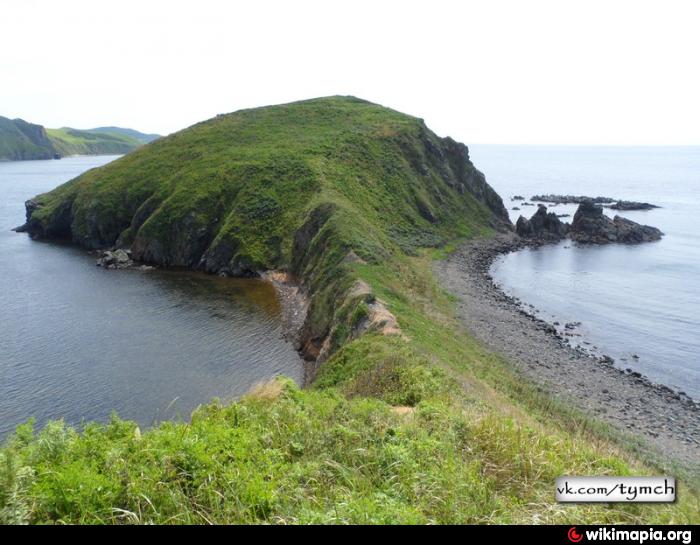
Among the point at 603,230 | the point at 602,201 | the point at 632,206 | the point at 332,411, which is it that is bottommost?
the point at 332,411

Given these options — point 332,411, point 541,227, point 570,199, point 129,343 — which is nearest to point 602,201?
point 570,199

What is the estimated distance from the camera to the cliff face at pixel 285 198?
234 feet

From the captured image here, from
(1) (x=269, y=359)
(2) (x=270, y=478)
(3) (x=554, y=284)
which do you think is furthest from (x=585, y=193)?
(2) (x=270, y=478)

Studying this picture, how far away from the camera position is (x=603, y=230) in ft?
332

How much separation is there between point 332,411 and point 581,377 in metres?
34.3

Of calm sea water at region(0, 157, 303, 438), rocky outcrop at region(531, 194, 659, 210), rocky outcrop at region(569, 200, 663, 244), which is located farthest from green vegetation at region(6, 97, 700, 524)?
rocky outcrop at region(531, 194, 659, 210)

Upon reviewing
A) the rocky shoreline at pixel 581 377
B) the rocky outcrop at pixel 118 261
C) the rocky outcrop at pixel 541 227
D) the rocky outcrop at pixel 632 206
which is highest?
the rocky outcrop at pixel 632 206

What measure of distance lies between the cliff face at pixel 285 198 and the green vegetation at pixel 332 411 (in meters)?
0.46

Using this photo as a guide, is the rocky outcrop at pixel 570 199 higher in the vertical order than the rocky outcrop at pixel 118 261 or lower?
higher

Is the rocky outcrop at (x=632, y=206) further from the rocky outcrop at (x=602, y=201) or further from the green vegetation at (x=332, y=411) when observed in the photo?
the green vegetation at (x=332, y=411)

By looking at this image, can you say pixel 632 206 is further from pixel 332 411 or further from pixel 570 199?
pixel 332 411

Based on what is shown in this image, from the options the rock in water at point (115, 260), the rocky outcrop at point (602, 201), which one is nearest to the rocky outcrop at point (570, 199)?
the rocky outcrop at point (602, 201)

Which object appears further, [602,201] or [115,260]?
[602,201]
